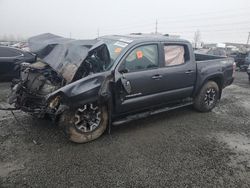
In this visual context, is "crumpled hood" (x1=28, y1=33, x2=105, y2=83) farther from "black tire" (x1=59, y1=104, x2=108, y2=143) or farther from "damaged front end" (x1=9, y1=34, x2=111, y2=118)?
"black tire" (x1=59, y1=104, x2=108, y2=143)

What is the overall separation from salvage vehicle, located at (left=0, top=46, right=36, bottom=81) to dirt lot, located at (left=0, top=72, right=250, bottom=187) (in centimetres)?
343

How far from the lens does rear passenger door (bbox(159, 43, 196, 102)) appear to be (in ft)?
15.8

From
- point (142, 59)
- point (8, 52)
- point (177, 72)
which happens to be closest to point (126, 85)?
point (142, 59)

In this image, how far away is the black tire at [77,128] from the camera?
391 cm

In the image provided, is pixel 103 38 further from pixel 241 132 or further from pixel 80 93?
pixel 241 132

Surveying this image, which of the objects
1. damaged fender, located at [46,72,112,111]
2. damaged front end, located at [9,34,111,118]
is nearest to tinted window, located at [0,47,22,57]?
damaged front end, located at [9,34,111,118]

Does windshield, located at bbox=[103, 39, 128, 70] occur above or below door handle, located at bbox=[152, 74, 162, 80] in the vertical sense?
above

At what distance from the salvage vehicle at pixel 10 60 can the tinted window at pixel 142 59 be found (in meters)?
5.12

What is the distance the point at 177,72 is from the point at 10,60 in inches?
244

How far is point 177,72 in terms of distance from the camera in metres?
4.96

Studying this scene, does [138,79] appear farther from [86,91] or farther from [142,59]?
[86,91]

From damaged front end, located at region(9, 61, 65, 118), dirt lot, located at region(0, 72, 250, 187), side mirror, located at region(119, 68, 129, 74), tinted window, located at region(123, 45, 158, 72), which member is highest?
tinted window, located at region(123, 45, 158, 72)

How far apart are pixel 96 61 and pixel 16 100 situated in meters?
1.66

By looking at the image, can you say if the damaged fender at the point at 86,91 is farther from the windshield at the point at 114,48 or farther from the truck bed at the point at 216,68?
the truck bed at the point at 216,68
